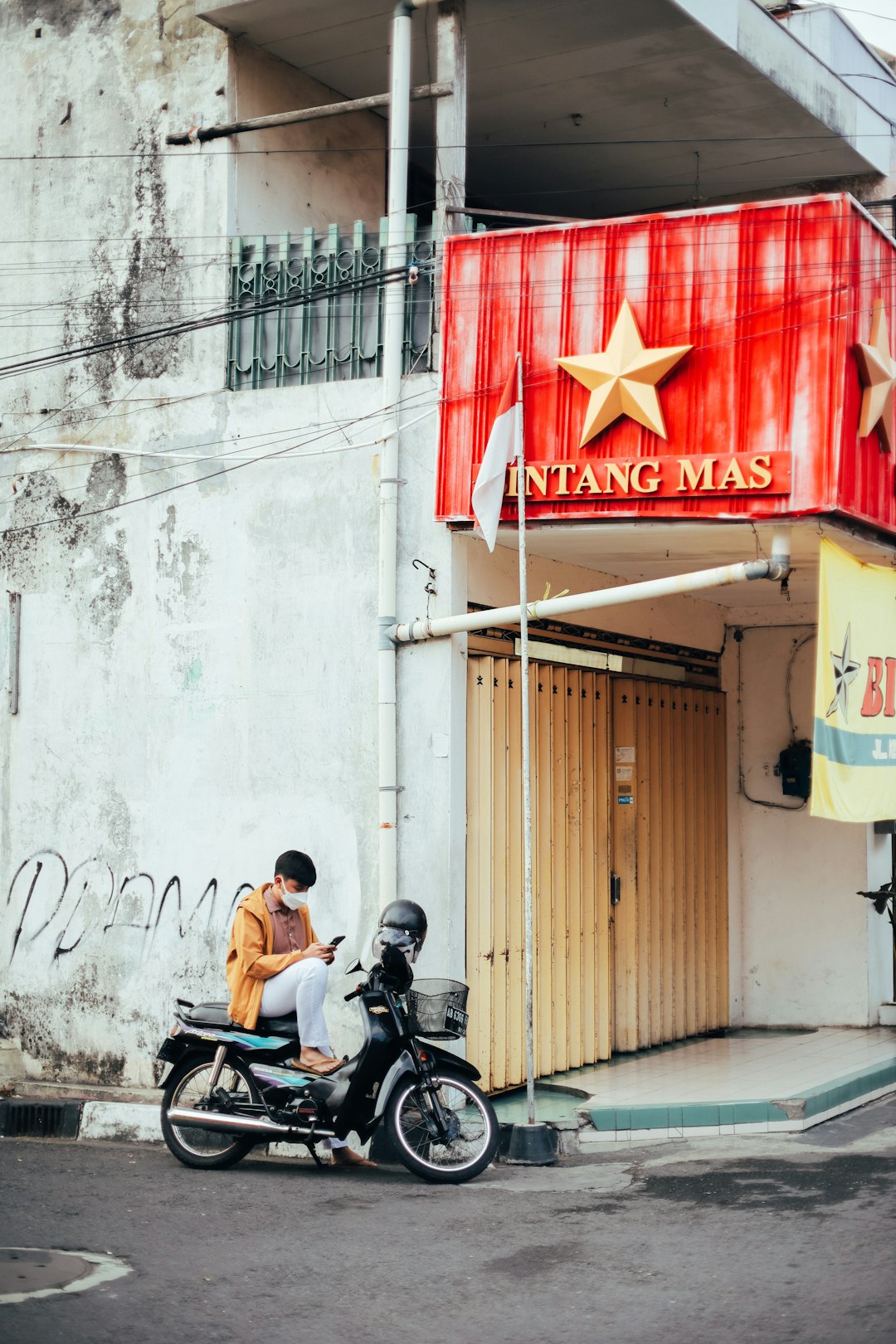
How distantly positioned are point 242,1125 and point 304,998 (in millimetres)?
767

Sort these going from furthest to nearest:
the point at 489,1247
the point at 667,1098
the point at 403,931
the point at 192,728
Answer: the point at 192,728
the point at 667,1098
the point at 403,931
the point at 489,1247

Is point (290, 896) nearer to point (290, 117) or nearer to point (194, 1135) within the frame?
point (194, 1135)

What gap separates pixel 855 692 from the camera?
9.09 meters

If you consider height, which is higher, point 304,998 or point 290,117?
point 290,117

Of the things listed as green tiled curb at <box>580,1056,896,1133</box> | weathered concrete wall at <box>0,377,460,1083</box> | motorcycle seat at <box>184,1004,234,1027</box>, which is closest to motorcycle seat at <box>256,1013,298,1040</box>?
motorcycle seat at <box>184,1004,234,1027</box>

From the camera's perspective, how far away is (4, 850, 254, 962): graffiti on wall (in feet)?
33.5

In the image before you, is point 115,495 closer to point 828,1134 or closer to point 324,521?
point 324,521

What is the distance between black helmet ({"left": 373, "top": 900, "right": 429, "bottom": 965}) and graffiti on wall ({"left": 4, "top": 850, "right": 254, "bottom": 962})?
6.40 feet

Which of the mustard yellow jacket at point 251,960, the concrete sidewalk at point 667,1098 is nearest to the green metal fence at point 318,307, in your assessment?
the mustard yellow jacket at point 251,960

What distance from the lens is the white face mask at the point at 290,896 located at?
8.64 m

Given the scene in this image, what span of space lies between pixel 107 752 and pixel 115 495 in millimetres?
1841

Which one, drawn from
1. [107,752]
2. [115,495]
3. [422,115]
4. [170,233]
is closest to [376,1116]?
[107,752]

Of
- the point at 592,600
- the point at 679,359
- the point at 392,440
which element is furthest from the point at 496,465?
the point at 679,359

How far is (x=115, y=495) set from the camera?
35.6ft
